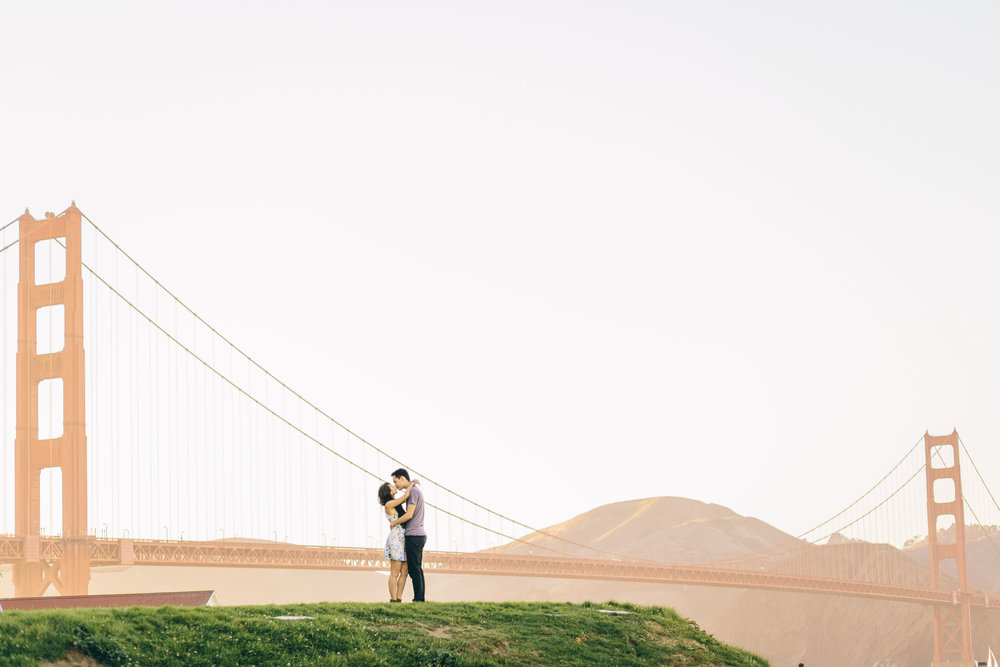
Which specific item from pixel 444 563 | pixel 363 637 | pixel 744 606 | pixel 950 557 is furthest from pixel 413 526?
pixel 744 606

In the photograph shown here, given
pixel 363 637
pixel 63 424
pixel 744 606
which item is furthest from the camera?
pixel 744 606

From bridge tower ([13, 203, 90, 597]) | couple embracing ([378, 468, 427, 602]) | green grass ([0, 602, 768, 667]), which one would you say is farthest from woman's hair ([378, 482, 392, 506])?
bridge tower ([13, 203, 90, 597])

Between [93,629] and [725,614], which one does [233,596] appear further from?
[93,629]

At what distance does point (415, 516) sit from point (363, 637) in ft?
10.2

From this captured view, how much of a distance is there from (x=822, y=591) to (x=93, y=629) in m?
69.9

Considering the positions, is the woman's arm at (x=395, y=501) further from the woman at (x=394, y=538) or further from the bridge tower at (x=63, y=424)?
the bridge tower at (x=63, y=424)

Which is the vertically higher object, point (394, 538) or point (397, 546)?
point (394, 538)

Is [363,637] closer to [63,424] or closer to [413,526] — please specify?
[413,526]

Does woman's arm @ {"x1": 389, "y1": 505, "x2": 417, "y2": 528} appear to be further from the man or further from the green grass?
the green grass

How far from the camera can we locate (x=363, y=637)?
16.4 m

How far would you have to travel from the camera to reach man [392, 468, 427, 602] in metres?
19.0

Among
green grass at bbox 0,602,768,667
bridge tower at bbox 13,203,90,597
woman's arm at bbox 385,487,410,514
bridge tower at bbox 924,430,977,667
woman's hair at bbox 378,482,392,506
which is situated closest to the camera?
green grass at bbox 0,602,768,667

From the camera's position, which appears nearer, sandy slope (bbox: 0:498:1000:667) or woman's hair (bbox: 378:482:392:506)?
woman's hair (bbox: 378:482:392:506)

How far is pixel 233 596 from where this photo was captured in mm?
187000
